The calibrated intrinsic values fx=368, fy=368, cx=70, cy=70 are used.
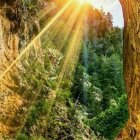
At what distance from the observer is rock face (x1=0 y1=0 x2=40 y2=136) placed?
1232cm

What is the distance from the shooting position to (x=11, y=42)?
15273mm

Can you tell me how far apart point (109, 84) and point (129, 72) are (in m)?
26.3

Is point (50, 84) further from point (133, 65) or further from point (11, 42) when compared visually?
point (133, 65)

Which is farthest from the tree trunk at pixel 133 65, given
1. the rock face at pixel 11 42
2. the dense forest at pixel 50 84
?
the rock face at pixel 11 42

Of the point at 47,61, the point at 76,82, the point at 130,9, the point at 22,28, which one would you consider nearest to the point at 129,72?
the point at 130,9

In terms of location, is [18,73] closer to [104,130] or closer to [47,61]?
[47,61]

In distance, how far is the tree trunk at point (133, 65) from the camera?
2426 mm

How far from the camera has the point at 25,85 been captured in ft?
45.8

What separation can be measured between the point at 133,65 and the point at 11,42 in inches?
519

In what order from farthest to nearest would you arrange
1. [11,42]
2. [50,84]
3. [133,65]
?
[50,84] < [11,42] < [133,65]

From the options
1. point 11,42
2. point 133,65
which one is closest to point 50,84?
point 11,42

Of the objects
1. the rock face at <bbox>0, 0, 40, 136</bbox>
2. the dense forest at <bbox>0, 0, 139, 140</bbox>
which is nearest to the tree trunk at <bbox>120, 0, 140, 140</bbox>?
the dense forest at <bbox>0, 0, 139, 140</bbox>

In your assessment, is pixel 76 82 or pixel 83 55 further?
pixel 83 55

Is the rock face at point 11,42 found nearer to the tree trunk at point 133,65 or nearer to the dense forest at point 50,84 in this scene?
the dense forest at point 50,84
